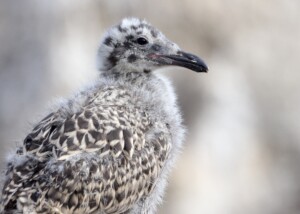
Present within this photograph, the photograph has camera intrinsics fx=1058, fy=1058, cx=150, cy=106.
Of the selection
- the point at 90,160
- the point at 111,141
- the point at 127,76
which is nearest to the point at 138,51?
the point at 127,76

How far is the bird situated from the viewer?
23.4 ft

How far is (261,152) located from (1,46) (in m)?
4.38

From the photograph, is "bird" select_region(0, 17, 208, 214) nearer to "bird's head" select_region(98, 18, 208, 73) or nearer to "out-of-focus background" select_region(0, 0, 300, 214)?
"bird's head" select_region(98, 18, 208, 73)

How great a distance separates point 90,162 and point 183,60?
1.62 metres

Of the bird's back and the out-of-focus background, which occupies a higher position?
the out-of-focus background

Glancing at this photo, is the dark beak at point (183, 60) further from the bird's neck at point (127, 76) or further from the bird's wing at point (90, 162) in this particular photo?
the bird's wing at point (90, 162)

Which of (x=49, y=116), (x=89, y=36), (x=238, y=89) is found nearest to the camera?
(x=49, y=116)

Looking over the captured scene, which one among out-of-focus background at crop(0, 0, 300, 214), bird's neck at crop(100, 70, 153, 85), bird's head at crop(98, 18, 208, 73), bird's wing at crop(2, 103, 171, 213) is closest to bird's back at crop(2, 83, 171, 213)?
bird's wing at crop(2, 103, 171, 213)

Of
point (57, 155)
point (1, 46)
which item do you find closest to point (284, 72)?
point (1, 46)

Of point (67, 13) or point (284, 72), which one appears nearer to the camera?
point (67, 13)

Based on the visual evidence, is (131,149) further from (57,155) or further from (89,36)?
(89,36)

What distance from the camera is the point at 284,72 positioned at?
672 inches

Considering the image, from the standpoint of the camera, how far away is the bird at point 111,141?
23.4 ft

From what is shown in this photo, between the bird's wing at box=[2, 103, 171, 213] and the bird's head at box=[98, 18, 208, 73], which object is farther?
the bird's head at box=[98, 18, 208, 73]
